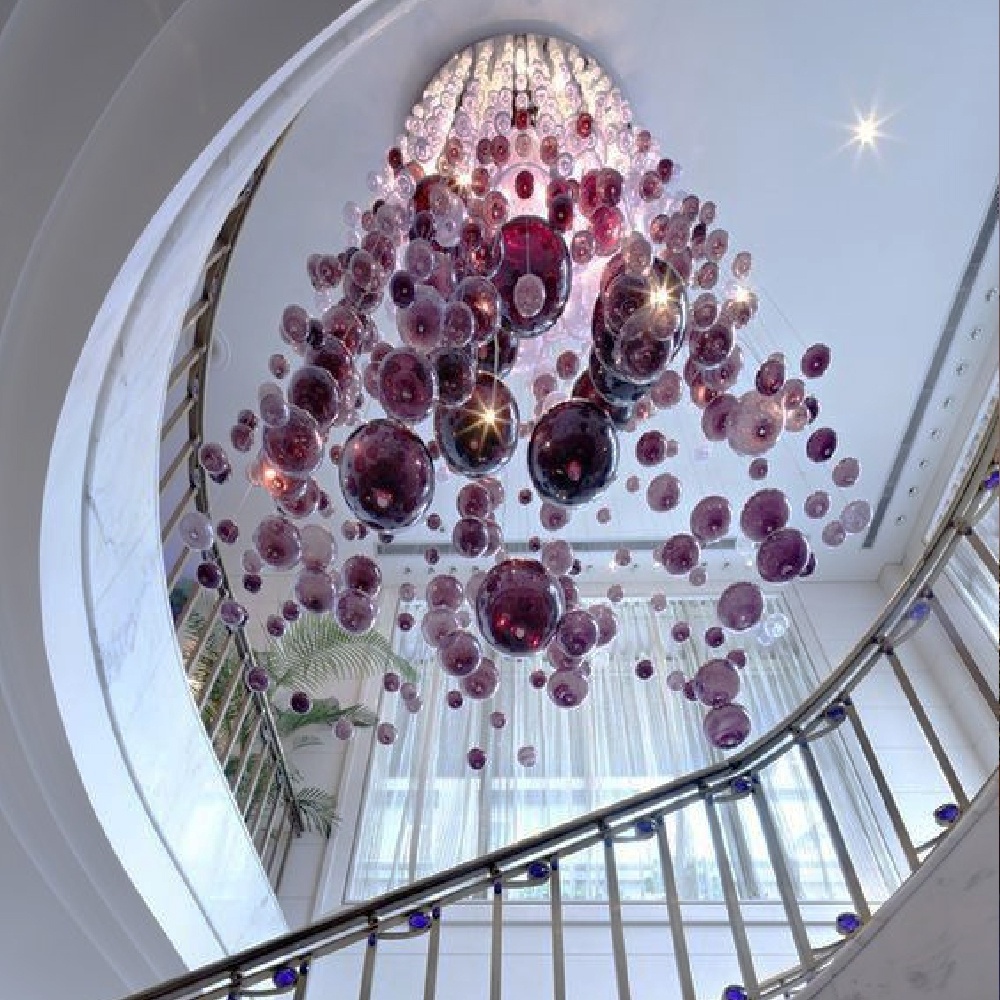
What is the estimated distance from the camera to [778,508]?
2.62 m

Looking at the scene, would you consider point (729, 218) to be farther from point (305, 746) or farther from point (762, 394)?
point (305, 746)

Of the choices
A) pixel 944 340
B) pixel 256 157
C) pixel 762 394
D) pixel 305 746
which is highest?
pixel 944 340

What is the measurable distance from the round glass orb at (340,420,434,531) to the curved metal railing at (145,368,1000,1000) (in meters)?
1.35

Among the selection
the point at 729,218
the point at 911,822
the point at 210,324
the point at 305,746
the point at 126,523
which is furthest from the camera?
the point at 305,746

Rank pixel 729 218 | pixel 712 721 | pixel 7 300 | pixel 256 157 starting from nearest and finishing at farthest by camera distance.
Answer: pixel 7 300, pixel 256 157, pixel 712 721, pixel 729 218

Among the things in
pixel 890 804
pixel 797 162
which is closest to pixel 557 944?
pixel 890 804

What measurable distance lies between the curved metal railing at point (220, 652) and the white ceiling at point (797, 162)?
41.9 inches

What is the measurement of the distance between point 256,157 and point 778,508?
6.74 feet

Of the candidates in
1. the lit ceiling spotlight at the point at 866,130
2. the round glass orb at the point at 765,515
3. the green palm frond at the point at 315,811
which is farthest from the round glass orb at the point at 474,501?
the green palm frond at the point at 315,811

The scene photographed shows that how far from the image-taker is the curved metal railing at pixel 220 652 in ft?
12.1

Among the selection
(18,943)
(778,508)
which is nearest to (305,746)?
(18,943)

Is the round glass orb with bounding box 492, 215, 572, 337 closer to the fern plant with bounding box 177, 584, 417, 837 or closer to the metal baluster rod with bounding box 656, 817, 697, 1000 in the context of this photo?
the metal baluster rod with bounding box 656, 817, 697, 1000

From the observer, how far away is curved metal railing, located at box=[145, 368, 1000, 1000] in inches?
90.9

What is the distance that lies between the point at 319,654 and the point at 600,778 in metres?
2.23
